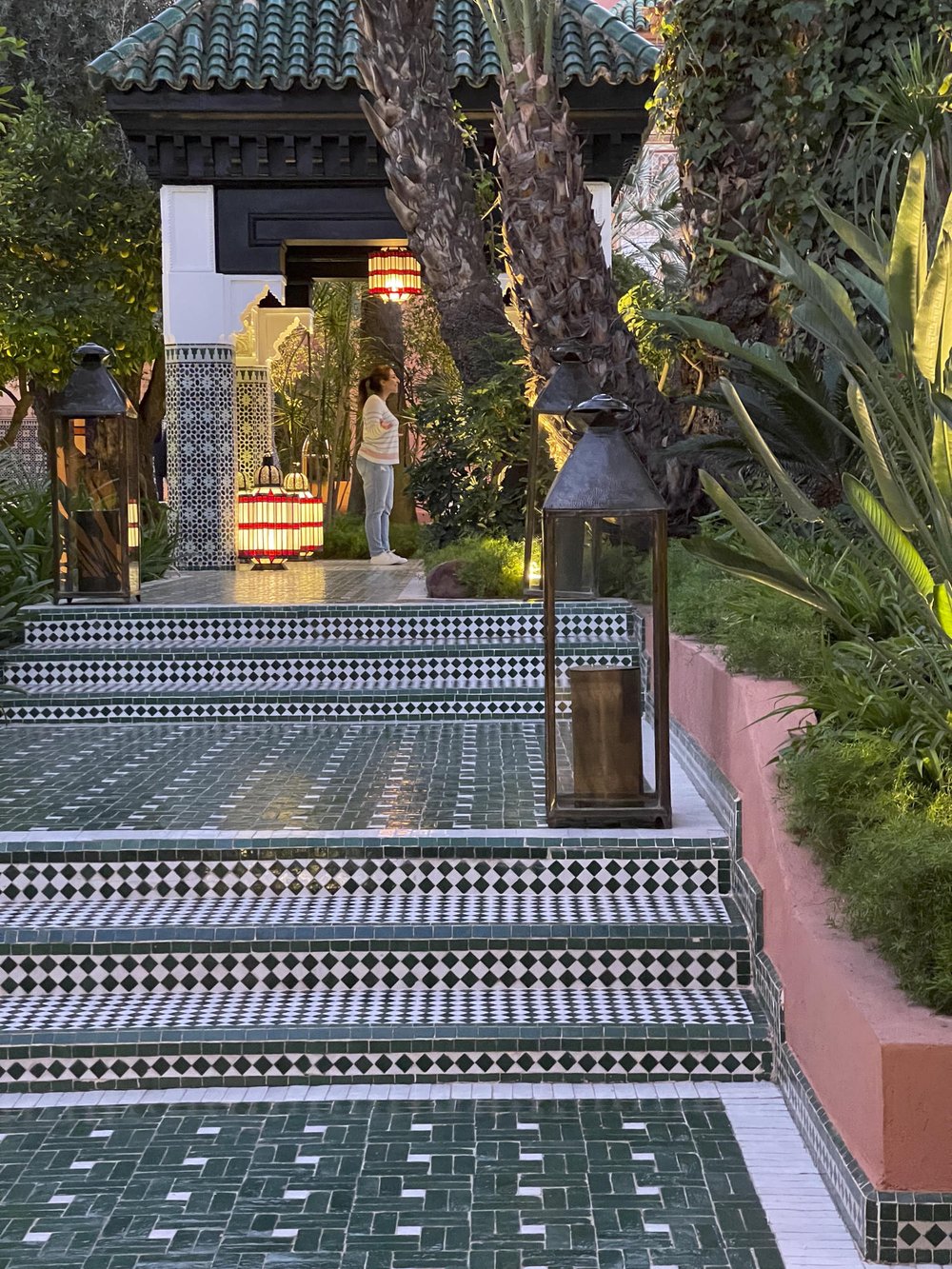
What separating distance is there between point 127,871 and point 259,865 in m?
0.41

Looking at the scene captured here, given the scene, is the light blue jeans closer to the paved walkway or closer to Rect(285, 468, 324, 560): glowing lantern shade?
Rect(285, 468, 324, 560): glowing lantern shade

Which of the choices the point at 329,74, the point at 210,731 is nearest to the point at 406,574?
the point at 329,74

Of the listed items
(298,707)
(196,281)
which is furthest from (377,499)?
(298,707)

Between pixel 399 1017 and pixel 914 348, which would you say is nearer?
pixel 914 348

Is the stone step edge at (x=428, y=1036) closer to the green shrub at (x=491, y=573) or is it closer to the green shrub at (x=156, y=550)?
the green shrub at (x=491, y=573)

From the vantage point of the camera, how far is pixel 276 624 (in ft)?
27.9

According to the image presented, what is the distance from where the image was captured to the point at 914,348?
11.1ft

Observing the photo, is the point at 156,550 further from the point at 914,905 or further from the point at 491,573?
the point at 914,905

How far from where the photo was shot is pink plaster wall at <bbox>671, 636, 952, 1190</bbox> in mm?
2930

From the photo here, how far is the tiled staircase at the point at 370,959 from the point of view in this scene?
402cm

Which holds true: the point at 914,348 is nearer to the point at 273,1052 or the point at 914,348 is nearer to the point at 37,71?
the point at 273,1052

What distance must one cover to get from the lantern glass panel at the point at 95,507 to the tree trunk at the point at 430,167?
3.06m

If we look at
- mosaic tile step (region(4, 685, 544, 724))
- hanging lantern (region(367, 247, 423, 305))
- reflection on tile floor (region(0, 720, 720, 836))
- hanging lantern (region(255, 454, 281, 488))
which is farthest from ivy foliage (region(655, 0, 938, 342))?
hanging lantern (region(255, 454, 281, 488))

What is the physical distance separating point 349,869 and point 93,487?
4.50 m
